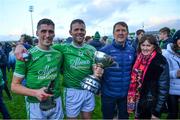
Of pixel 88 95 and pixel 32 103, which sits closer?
pixel 32 103

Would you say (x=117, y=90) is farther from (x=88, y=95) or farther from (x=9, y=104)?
(x=9, y=104)

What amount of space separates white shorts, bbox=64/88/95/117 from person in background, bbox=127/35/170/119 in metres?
0.62

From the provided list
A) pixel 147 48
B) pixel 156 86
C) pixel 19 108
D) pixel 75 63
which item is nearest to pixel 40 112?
pixel 75 63

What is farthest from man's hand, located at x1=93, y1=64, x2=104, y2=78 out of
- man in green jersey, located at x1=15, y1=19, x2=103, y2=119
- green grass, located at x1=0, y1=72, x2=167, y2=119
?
green grass, located at x1=0, y1=72, x2=167, y2=119

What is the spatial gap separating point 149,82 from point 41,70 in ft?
5.04

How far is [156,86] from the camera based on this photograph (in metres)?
4.85

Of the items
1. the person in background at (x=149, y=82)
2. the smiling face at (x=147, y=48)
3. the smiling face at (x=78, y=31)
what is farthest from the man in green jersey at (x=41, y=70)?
the smiling face at (x=147, y=48)

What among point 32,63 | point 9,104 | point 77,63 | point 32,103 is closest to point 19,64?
point 32,63

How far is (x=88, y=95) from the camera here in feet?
17.2

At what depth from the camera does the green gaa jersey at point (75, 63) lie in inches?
199

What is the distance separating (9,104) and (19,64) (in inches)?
246

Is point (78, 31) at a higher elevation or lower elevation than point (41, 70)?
higher

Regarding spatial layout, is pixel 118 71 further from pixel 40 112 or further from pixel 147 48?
pixel 40 112

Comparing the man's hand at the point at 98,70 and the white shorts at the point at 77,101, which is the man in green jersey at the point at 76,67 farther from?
the man's hand at the point at 98,70
